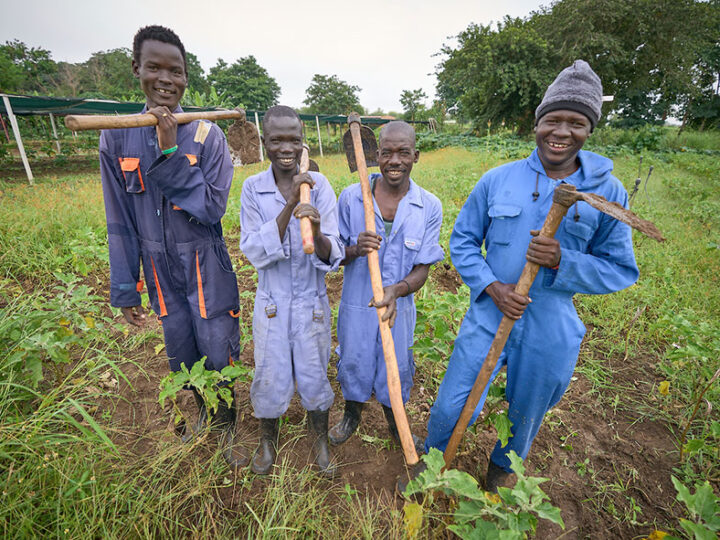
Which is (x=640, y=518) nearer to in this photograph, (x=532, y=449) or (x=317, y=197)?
Answer: (x=532, y=449)

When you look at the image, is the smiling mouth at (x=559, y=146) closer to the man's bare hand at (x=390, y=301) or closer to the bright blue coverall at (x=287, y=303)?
the man's bare hand at (x=390, y=301)

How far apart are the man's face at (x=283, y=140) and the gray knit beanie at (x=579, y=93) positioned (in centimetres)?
113

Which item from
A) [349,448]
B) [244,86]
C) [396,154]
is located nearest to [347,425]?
[349,448]

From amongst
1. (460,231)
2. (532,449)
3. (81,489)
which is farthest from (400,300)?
(81,489)

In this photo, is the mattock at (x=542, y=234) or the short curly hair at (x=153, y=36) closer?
the mattock at (x=542, y=234)

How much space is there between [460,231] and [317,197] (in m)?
0.79

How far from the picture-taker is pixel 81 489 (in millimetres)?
1400

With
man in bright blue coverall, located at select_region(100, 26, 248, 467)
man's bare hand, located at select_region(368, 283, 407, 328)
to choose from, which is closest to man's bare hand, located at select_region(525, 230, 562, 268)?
man's bare hand, located at select_region(368, 283, 407, 328)

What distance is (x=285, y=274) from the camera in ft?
6.07

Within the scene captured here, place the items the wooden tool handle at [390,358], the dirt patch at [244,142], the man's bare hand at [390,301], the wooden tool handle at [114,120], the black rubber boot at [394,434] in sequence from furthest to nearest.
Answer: the dirt patch at [244,142], the black rubber boot at [394,434], the man's bare hand at [390,301], the wooden tool handle at [390,358], the wooden tool handle at [114,120]

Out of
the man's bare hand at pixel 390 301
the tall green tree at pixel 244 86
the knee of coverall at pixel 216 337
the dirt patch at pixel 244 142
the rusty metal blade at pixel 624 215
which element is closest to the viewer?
the rusty metal blade at pixel 624 215

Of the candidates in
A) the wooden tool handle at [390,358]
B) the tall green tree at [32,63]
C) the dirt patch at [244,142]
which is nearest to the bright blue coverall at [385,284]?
the wooden tool handle at [390,358]

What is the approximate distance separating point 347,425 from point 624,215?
187cm

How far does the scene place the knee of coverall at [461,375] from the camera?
1682 mm
